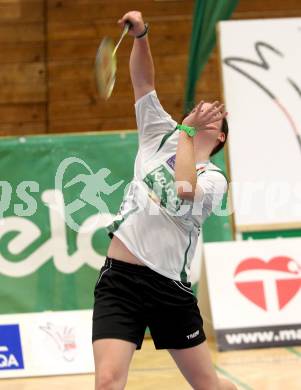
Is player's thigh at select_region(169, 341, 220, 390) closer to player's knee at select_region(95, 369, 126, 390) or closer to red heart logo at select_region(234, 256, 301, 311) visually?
player's knee at select_region(95, 369, 126, 390)

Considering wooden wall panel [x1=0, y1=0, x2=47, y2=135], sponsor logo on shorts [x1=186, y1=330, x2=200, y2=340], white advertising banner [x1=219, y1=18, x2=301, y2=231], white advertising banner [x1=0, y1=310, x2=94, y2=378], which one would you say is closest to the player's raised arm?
sponsor logo on shorts [x1=186, y1=330, x2=200, y2=340]

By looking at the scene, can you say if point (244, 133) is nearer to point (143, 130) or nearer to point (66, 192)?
point (66, 192)

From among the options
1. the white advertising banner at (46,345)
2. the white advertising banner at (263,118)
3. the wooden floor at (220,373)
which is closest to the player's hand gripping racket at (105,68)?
the wooden floor at (220,373)

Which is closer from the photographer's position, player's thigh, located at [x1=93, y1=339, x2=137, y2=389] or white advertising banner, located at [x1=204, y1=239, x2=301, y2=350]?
player's thigh, located at [x1=93, y1=339, x2=137, y2=389]

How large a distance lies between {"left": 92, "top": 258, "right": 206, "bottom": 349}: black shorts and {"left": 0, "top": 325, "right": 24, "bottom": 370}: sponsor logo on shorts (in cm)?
223

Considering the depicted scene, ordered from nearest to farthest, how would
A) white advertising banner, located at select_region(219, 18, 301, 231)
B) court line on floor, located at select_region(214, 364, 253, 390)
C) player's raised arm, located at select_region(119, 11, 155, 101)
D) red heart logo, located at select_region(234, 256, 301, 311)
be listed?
1. player's raised arm, located at select_region(119, 11, 155, 101)
2. court line on floor, located at select_region(214, 364, 253, 390)
3. red heart logo, located at select_region(234, 256, 301, 311)
4. white advertising banner, located at select_region(219, 18, 301, 231)

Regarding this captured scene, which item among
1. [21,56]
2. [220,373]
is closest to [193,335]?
[220,373]

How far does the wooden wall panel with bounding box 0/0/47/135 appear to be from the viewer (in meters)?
9.54

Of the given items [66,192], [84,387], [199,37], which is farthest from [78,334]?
[199,37]

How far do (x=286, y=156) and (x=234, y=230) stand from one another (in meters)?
0.80

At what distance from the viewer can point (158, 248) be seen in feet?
10.3

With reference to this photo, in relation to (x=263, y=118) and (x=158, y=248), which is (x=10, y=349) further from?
(x=263, y=118)

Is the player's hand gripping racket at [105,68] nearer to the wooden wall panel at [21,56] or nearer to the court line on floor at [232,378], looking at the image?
the court line on floor at [232,378]

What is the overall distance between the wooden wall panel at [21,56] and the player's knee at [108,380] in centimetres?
707
